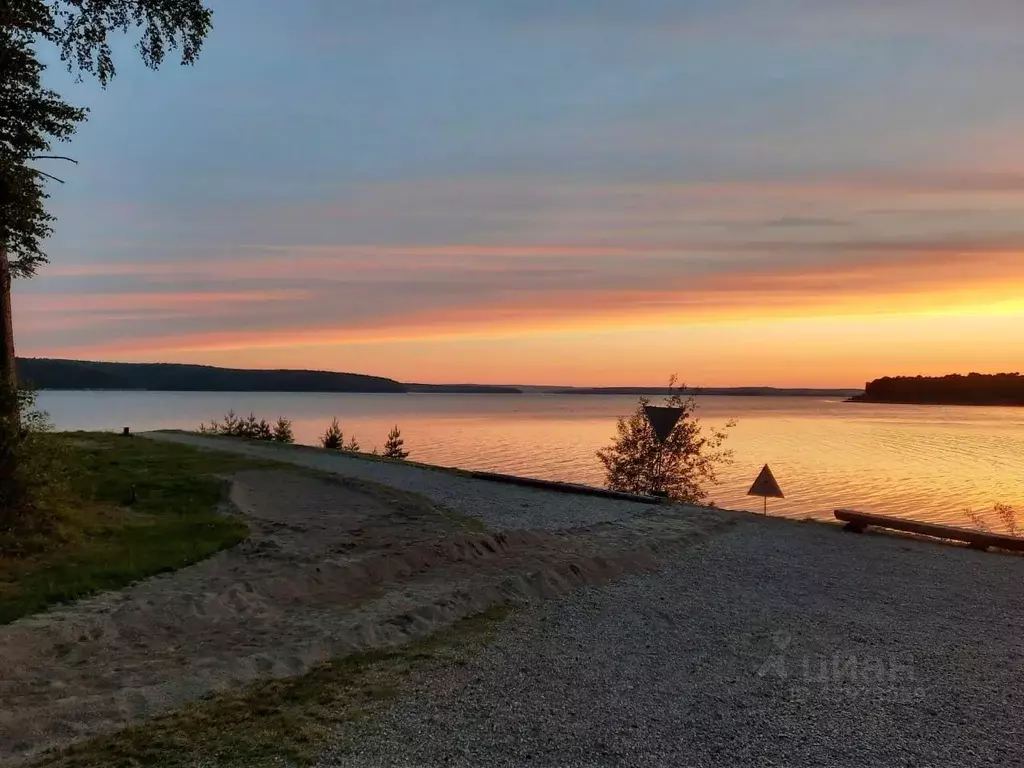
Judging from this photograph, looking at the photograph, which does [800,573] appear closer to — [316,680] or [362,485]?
[316,680]

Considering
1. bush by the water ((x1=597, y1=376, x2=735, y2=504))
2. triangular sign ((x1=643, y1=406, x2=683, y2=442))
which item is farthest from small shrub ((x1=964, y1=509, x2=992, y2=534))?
triangular sign ((x1=643, y1=406, x2=683, y2=442))

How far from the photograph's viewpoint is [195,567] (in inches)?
335

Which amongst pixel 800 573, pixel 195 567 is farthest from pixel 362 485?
pixel 800 573

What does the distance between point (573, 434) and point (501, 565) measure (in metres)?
51.0

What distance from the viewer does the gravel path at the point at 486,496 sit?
1199 cm

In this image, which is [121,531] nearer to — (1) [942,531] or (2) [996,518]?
(1) [942,531]

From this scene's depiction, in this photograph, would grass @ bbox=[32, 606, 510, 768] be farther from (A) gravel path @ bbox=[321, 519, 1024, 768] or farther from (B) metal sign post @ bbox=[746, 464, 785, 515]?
(B) metal sign post @ bbox=[746, 464, 785, 515]

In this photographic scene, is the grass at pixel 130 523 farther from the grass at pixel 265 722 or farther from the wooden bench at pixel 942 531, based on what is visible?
the wooden bench at pixel 942 531

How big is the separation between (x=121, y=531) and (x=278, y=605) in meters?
3.92

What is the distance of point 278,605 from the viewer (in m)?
7.33

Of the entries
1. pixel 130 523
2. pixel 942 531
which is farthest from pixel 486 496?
pixel 942 531

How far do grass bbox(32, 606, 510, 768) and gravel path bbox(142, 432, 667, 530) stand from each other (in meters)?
5.53

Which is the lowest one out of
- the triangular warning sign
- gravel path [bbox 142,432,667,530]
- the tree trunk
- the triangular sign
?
gravel path [bbox 142,432,667,530]

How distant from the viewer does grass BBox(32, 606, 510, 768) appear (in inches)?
160
